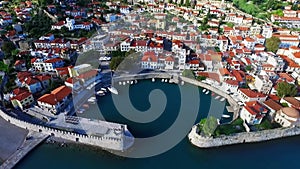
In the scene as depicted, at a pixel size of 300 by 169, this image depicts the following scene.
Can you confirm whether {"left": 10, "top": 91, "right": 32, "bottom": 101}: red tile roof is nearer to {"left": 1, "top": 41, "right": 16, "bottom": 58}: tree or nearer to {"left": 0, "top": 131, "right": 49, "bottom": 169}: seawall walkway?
{"left": 0, "top": 131, "right": 49, "bottom": 169}: seawall walkway

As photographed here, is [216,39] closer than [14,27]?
Yes

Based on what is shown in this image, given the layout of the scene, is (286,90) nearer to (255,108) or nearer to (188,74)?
(255,108)

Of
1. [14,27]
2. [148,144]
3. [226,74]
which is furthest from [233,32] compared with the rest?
[14,27]

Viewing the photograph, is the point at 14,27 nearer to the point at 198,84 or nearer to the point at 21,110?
the point at 21,110

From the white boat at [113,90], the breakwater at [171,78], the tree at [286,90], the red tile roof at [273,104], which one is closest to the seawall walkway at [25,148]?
the white boat at [113,90]

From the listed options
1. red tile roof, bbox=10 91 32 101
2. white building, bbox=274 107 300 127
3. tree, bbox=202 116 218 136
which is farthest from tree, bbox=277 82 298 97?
red tile roof, bbox=10 91 32 101
